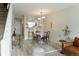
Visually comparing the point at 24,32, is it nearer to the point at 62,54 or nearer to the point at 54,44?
the point at 54,44

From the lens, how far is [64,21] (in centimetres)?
477

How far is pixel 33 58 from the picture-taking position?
156 inches

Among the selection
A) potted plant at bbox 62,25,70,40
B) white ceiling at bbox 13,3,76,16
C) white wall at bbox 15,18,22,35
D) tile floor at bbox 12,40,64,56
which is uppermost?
white ceiling at bbox 13,3,76,16

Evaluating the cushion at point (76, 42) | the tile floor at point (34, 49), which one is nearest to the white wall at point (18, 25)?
the tile floor at point (34, 49)

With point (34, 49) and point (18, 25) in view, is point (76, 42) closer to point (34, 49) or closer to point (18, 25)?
point (34, 49)

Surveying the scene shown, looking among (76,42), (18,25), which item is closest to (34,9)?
(18,25)

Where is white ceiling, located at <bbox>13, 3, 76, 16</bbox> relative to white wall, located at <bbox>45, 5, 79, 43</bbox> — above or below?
above

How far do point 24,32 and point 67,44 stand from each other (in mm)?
1512

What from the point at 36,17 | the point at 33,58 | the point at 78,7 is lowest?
the point at 33,58

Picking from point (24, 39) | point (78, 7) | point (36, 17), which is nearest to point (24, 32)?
point (24, 39)

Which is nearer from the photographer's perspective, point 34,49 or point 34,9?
point 34,9

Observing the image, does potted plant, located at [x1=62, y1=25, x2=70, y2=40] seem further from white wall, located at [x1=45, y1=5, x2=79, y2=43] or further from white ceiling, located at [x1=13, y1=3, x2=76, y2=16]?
white ceiling, located at [x1=13, y1=3, x2=76, y2=16]

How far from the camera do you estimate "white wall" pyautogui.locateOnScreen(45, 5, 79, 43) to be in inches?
186

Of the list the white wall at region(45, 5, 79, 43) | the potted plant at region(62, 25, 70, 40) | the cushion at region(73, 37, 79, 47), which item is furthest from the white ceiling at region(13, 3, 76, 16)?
the cushion at region(73, 37, 79, 47)
